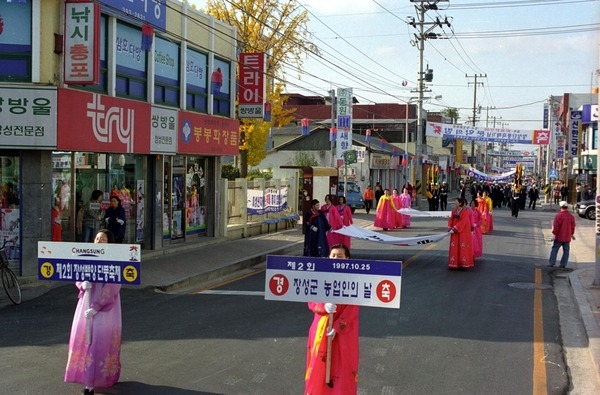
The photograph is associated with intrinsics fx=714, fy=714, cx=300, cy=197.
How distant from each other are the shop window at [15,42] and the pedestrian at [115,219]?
3.04 m

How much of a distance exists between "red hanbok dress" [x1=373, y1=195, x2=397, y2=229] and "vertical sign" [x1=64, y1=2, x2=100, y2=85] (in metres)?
16.8

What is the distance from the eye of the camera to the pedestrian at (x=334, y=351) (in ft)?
19.6

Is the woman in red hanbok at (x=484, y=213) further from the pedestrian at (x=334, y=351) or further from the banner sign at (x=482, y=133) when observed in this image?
the pedestrian at (x=334, y=351)

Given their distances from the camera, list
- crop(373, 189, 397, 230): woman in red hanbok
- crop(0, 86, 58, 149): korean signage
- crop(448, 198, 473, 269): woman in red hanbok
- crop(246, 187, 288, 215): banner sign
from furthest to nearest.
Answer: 1. crop(373, 189, 397, 230): woman in red hanbok
2. crop(246, 187, 288, 215): banner sign
3. crop(448, 198, 473, 269): woman in red hanbok
4. crop(0, 86, 58, 149): korean signage

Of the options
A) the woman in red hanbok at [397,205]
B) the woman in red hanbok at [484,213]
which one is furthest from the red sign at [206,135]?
the woman in red hanbok at [484,213]

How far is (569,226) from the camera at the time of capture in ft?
55.5

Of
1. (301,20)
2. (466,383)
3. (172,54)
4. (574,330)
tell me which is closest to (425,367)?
(466,383)

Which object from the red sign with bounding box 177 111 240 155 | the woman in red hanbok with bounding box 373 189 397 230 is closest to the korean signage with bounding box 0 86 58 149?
the red sign with bounding box 177 111 240 155

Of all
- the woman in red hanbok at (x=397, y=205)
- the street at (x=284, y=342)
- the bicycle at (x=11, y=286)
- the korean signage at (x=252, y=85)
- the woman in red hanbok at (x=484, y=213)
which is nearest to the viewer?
the street at (x=284, y=342)

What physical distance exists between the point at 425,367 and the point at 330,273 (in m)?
2.67

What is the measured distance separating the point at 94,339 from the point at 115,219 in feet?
27.4

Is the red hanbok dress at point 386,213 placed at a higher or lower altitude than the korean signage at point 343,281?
lower

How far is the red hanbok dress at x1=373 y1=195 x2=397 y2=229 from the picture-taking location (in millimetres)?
28547

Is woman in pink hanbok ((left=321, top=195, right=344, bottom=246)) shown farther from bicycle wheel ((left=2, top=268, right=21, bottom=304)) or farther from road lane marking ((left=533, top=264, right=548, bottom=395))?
bicycle wheel ((left=2, top=268, right=21, bottom=304))
